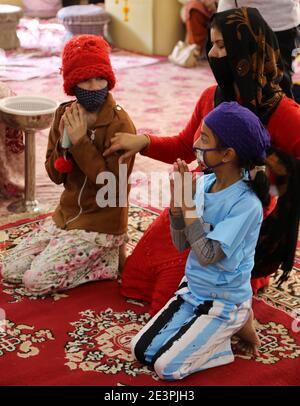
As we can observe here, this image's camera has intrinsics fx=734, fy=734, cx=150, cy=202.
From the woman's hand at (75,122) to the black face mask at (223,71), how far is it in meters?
0.48

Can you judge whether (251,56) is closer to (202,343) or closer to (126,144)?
(126,144)

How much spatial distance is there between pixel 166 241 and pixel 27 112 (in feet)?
3.19

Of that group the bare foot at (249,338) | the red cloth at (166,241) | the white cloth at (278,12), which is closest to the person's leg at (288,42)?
the white cloth at (278,12)

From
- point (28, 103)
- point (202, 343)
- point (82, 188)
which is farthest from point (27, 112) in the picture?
point (202, 343)

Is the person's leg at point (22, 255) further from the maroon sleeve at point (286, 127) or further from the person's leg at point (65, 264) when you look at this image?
the maroon sleeve at point (286, 127)

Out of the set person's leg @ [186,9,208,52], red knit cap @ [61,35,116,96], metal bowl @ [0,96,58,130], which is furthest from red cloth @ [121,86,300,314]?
person's leg @ [186,9,208,52]

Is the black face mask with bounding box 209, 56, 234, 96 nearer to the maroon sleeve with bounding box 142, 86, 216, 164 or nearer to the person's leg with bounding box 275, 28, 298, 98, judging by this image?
the maroon sleeve with bounding box 142, 86, 216, 164

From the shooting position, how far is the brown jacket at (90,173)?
259 centimetres

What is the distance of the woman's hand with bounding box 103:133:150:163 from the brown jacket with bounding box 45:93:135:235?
0.12ft

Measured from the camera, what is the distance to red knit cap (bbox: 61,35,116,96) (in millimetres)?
2533

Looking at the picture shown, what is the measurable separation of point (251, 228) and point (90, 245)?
2.41ft

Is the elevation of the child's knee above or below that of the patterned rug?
above

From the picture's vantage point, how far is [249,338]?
237cm

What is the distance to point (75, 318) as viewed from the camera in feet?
8.39
